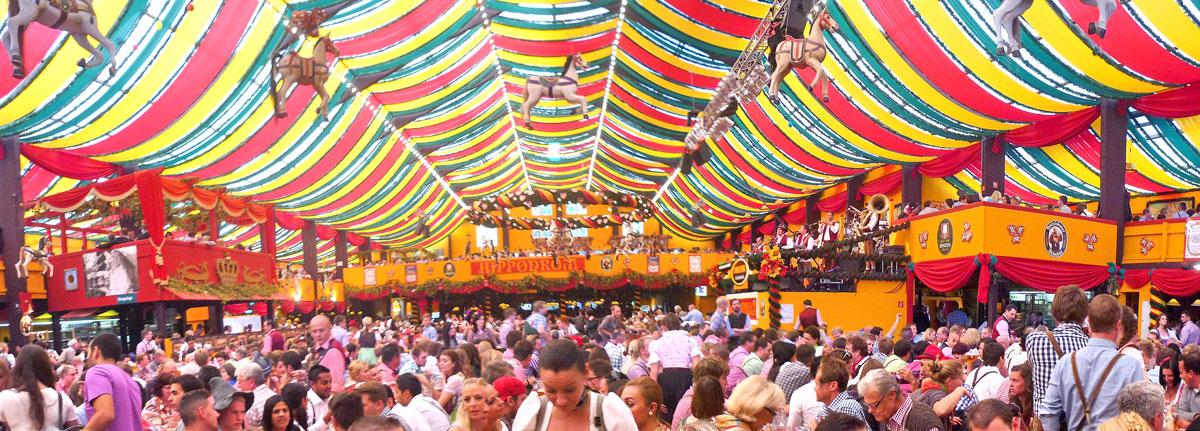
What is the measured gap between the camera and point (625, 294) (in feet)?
104

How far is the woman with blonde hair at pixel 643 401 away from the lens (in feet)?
13.1

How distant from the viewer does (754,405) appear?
11.2 feet

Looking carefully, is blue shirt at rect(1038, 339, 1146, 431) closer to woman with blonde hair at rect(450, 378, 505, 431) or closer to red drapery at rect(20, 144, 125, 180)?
woman with blonde hair at rect(450, 378, 505, 431)

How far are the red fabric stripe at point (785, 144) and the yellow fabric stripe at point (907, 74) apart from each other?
3.59 m

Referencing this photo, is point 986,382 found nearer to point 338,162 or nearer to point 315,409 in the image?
point 315,409

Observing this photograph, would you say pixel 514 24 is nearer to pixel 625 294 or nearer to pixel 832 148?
pixel 832 148

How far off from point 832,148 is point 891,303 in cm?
423

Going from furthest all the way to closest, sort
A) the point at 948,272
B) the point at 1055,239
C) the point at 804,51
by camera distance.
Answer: the point at 948,272
the point at 1055,239
the point at 804,51

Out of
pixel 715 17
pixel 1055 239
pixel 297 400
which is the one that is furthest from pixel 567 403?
pixel 1055 239

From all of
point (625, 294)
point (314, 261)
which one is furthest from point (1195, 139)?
point (314, 261)

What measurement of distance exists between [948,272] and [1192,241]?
296 centimetres

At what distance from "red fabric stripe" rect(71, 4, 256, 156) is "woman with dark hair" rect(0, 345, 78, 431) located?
8032 mm

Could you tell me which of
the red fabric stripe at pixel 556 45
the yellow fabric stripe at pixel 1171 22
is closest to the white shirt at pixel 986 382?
the yellow fabric stripe at pixel 1171 22

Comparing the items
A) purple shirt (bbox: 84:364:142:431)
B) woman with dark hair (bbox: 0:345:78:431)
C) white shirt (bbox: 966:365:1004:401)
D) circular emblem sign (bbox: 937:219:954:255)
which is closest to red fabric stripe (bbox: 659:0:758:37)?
circular emblem sign (bbox: 937:219:954:255)
